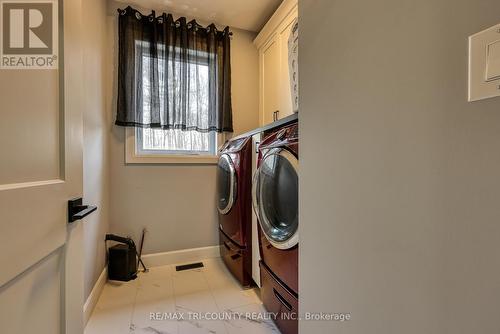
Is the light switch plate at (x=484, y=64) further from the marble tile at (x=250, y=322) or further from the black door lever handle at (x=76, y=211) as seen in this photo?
the marble tile at (x=250, y=322)

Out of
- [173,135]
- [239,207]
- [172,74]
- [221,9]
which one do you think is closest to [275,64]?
[221,9]

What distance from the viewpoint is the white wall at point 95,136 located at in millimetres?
1457

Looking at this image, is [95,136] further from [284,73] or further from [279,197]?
[284,73]

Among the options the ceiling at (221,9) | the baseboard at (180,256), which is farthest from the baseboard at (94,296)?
the ceiling at (221,9)

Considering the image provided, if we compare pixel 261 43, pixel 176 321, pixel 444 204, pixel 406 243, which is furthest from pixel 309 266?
pixel 261 43

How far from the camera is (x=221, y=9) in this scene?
2.18m

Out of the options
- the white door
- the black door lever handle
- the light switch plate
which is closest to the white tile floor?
the white door

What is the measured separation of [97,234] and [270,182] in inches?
53.5

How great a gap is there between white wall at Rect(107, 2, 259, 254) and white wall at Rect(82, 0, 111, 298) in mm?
111

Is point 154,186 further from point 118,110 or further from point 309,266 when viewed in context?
point 309,266

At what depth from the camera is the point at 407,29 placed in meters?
0.48

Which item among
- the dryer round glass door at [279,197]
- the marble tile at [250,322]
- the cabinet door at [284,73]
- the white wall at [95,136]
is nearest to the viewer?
the dryer round glass door at [279,197]

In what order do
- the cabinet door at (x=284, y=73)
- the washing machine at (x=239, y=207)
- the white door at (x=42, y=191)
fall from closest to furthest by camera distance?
the white door at (x=42, y=191), the washing machine at (x=239, y=207), the cabinet door at (x=284, y=73)

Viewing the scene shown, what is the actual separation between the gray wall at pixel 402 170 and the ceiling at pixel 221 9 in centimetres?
168
